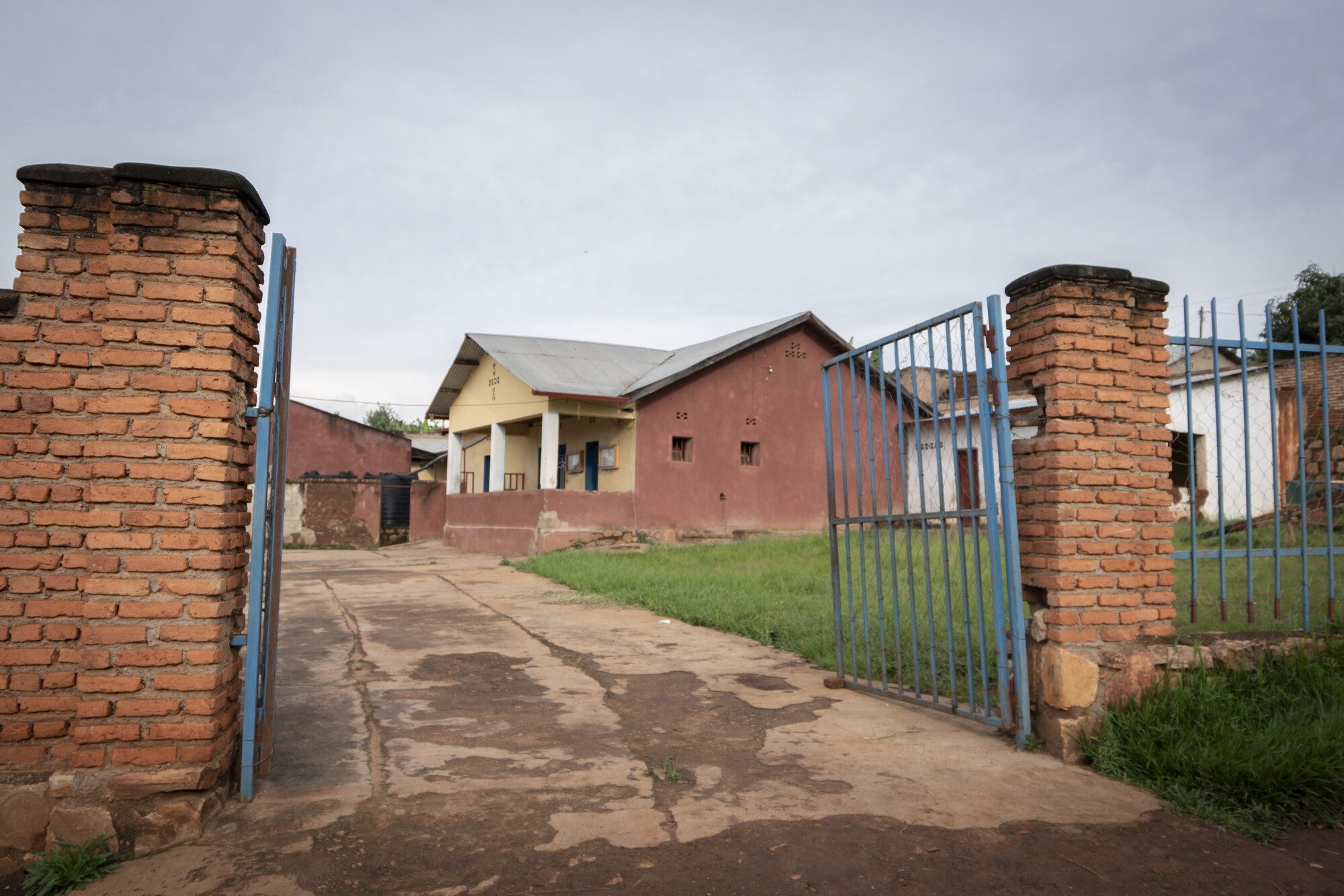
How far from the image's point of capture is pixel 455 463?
21.7 meters

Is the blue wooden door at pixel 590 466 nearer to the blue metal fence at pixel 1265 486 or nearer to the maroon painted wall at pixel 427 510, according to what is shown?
the maroon painted wall at pixel 427 510

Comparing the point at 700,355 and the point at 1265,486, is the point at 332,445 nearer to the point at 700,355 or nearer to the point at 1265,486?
the point at 700,355

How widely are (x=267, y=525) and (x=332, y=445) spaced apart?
24.6 m

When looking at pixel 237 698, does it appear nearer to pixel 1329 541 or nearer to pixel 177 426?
pixel 177 426

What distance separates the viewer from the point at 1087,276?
395 cm

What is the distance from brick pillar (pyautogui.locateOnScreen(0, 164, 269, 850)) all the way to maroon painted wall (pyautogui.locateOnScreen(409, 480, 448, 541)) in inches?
799

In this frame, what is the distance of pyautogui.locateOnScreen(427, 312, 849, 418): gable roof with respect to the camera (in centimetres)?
1645

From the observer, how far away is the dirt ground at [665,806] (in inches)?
103

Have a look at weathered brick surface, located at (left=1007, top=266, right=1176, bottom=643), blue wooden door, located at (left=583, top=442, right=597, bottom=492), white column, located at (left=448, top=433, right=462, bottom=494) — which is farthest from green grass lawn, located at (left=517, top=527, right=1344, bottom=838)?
white column, located at (left=448, top=433, right=462, bottom=494)

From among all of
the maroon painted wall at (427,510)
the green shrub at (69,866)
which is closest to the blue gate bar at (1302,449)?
the green shrub at (69,866)

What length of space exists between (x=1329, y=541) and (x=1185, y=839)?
2.06 m

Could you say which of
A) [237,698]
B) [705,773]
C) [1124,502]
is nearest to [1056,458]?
[1124,502]

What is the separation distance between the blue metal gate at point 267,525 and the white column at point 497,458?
1479cm

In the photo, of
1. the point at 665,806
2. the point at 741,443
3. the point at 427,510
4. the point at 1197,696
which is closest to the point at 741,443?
the point at 741,443
